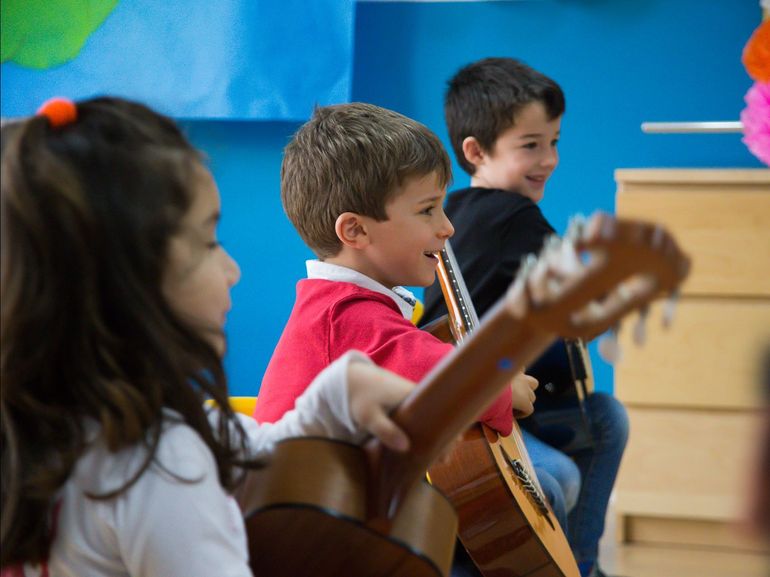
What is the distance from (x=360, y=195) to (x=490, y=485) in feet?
1.51

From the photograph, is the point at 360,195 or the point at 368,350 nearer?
the point at 368,350

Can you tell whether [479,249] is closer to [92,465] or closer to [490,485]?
[490,485]

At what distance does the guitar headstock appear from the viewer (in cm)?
57

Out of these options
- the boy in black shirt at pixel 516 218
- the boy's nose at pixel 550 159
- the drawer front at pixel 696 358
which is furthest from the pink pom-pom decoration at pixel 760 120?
the drawer front at pixel 696 358

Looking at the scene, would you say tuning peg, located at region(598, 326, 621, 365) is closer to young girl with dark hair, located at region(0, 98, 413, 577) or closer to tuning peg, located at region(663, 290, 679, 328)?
tuning peg, located at region(663, 290, 679, 328)

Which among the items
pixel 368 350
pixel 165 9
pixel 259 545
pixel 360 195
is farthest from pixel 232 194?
pixel 259 545

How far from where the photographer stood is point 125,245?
77 cm

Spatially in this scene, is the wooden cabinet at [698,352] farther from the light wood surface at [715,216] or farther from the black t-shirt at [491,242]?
the black t-shirt at [491,242]

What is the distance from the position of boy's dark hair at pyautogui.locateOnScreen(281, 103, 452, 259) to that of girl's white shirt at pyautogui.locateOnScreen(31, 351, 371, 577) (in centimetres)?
73

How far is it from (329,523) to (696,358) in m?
2.01

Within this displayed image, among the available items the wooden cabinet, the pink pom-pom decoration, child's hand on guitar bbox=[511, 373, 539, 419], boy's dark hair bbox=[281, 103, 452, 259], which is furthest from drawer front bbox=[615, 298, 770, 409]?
the pink pom-pom decoration

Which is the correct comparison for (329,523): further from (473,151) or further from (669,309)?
(473,151)

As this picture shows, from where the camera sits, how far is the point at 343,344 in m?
1.33

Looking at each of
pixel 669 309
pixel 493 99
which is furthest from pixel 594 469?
pixel 669 309
